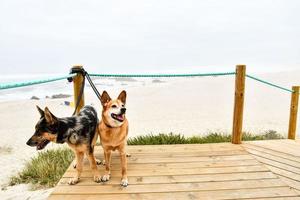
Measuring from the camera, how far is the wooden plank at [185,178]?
311 centimetres

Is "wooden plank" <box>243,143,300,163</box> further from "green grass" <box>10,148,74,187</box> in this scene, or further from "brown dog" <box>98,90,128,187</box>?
"green grass" <box>10,148,74,187</box>

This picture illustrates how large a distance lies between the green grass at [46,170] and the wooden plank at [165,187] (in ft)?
7.02

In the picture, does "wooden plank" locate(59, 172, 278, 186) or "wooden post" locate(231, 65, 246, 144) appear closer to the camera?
"wooden plank" locate(59, 172, 278, 186)

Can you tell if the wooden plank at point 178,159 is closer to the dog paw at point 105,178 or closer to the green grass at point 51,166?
the dog paw at point 105,178

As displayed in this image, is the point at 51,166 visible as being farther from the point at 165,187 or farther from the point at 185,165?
the point at 165,187

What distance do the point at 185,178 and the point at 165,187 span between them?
32 centimetres

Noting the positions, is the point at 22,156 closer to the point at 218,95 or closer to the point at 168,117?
the point at 168,117

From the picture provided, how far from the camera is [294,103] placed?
5633 millimetres

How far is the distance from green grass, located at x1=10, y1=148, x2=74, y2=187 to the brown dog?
2.26m

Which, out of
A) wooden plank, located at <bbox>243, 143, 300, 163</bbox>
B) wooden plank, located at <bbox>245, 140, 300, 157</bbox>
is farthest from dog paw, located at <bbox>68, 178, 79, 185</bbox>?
wooden plank, located at <bbox>245, 140, 300, 157</bbox>

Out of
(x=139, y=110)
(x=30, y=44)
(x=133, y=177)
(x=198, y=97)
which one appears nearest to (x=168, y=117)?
(x=139, y=110)

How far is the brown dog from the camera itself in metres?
2.89

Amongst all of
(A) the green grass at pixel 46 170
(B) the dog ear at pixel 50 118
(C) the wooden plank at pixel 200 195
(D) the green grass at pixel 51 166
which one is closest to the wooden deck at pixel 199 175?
(C) the wooden plank at pixel 200 195

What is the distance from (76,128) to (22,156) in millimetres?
6489
